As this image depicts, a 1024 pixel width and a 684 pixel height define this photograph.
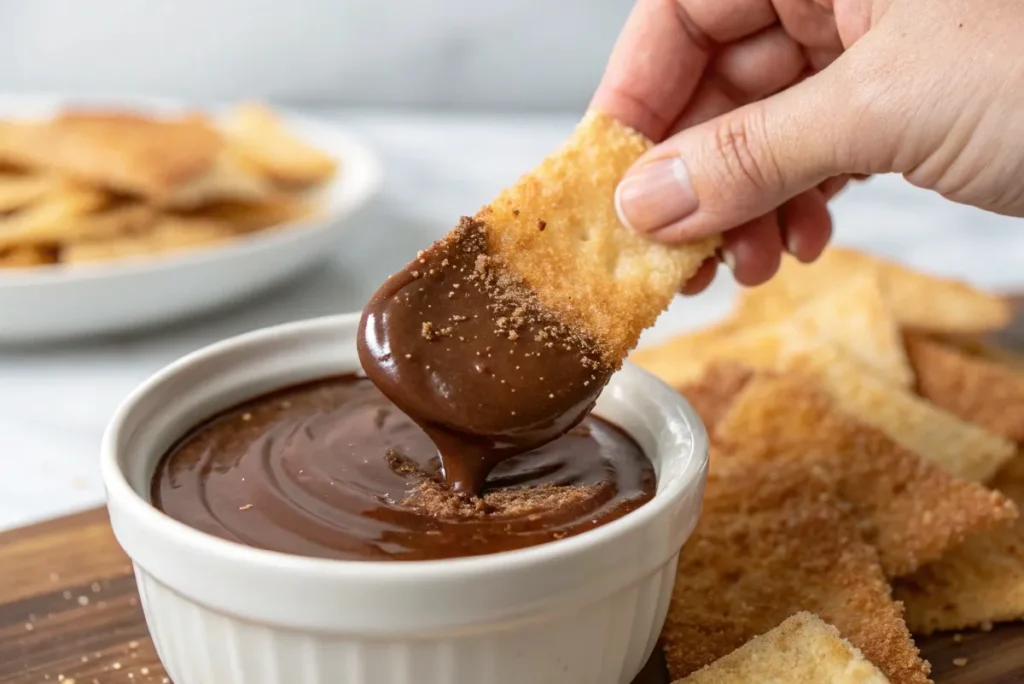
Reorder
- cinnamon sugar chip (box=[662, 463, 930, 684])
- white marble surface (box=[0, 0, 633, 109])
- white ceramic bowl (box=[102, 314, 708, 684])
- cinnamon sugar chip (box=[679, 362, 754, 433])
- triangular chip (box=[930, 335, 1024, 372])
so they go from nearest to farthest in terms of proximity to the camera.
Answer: white ceramic bowl (box=[102, 314, 708, 684]) → cinnamon sugar chip (box=[662, 463, 930, 684]) → cinnamon sugar chip (box=[679, 362, 754, 433]) → triangular chip (box=[930, 335, 1024, 372]) → white marble surface (box=[0, 0, 633, 109])

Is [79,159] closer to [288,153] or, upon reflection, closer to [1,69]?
[288,153]

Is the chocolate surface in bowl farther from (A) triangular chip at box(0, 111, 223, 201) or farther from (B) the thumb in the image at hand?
(A) triangular chip at box(0, 111, 223, 201)

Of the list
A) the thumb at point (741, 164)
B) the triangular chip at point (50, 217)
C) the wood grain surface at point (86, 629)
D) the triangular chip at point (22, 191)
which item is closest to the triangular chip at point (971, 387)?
the wood grain surface at point (86, 629)

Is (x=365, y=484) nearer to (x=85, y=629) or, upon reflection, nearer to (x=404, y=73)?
(x=85, y=629)

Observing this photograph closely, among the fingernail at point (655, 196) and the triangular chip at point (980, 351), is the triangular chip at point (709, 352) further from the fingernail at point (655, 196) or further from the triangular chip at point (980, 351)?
the fingernail at point (655, 196)

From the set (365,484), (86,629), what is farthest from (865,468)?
(86,629)

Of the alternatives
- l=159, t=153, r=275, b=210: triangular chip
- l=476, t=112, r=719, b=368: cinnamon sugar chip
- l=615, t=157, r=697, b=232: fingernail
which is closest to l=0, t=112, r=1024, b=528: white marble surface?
l=159, t=153, r=275, b=210: triangular chip

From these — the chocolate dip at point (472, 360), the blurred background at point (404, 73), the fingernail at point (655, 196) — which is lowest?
the blurred background at point (404, 73)

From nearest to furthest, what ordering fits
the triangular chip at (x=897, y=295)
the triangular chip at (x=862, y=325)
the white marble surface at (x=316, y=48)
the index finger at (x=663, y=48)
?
the index finger at (x=663, y=48)
the triangular chip at (x=862, y=325)
the triangular chip at (x=897, y=295)
the white marble surface at (x=316, y=48)
